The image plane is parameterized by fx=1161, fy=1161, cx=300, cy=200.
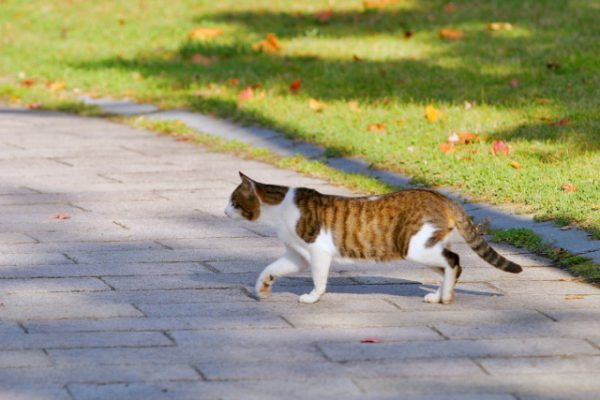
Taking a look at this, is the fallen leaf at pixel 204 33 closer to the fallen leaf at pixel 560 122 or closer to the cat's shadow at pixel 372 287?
the fallen leaf at pixel 560 122

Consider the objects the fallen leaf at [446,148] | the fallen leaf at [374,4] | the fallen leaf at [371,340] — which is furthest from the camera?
the fallen leaf at [374,4]

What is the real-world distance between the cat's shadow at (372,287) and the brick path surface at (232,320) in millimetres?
11

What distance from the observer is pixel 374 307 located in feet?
17.6

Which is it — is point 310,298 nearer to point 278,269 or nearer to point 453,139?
point 278,269

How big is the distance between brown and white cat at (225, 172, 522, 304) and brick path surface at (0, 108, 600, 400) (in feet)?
0.58

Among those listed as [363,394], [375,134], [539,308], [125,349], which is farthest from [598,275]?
[375,134]

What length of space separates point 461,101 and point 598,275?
458 cm

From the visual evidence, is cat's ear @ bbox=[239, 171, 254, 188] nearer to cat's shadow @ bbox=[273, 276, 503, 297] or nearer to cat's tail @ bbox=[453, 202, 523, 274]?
cat's shadow @ bbox=[273, 276, 503, 297]

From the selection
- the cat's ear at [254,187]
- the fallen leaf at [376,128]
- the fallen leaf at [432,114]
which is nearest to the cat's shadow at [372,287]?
the cat's ear at [254,187]

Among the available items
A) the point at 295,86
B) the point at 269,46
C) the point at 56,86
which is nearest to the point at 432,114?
the point at 295,86

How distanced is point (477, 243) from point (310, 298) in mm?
815

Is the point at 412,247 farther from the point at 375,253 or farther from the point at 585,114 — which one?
the point at 585,114

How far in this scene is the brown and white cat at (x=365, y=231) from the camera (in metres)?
5.27

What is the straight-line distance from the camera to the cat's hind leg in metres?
5.42
